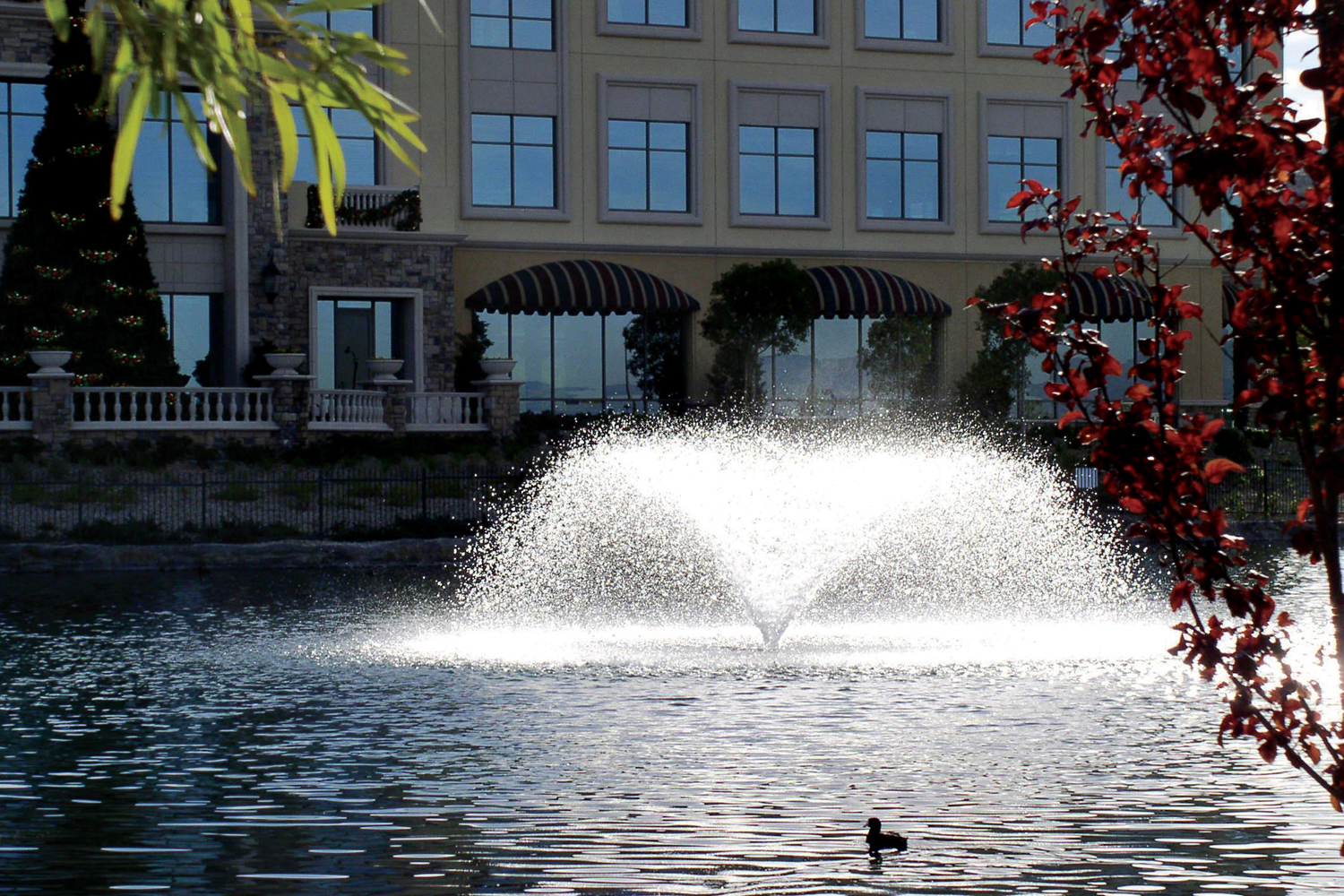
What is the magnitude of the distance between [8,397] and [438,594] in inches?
647

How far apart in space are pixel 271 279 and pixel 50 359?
7.31 meters

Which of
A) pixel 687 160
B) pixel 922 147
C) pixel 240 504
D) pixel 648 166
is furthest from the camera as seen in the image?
pixel 922 147

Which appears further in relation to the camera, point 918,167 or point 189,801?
point 918,167

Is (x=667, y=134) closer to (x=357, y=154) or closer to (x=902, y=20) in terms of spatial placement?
(x=902, y=20)

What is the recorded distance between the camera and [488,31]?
159 feet

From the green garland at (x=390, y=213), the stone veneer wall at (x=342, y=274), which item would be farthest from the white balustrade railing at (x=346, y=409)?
the green garland at (x=390, y=213)

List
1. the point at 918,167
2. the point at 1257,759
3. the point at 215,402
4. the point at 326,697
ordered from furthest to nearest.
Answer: the point at 918,167, the point at 215,402, the point at 326,697, the point at 1257,759

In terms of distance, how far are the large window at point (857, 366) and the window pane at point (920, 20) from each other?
8.13 metres

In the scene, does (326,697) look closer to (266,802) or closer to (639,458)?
(266,802)

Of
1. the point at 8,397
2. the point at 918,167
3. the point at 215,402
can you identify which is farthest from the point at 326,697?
the point at 918,167

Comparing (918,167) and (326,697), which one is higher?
(918,167)

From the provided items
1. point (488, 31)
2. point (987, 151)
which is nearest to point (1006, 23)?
point (987, 151)

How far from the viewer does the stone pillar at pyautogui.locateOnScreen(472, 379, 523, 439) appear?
42844 mm

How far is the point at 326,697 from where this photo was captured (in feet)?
49.2
